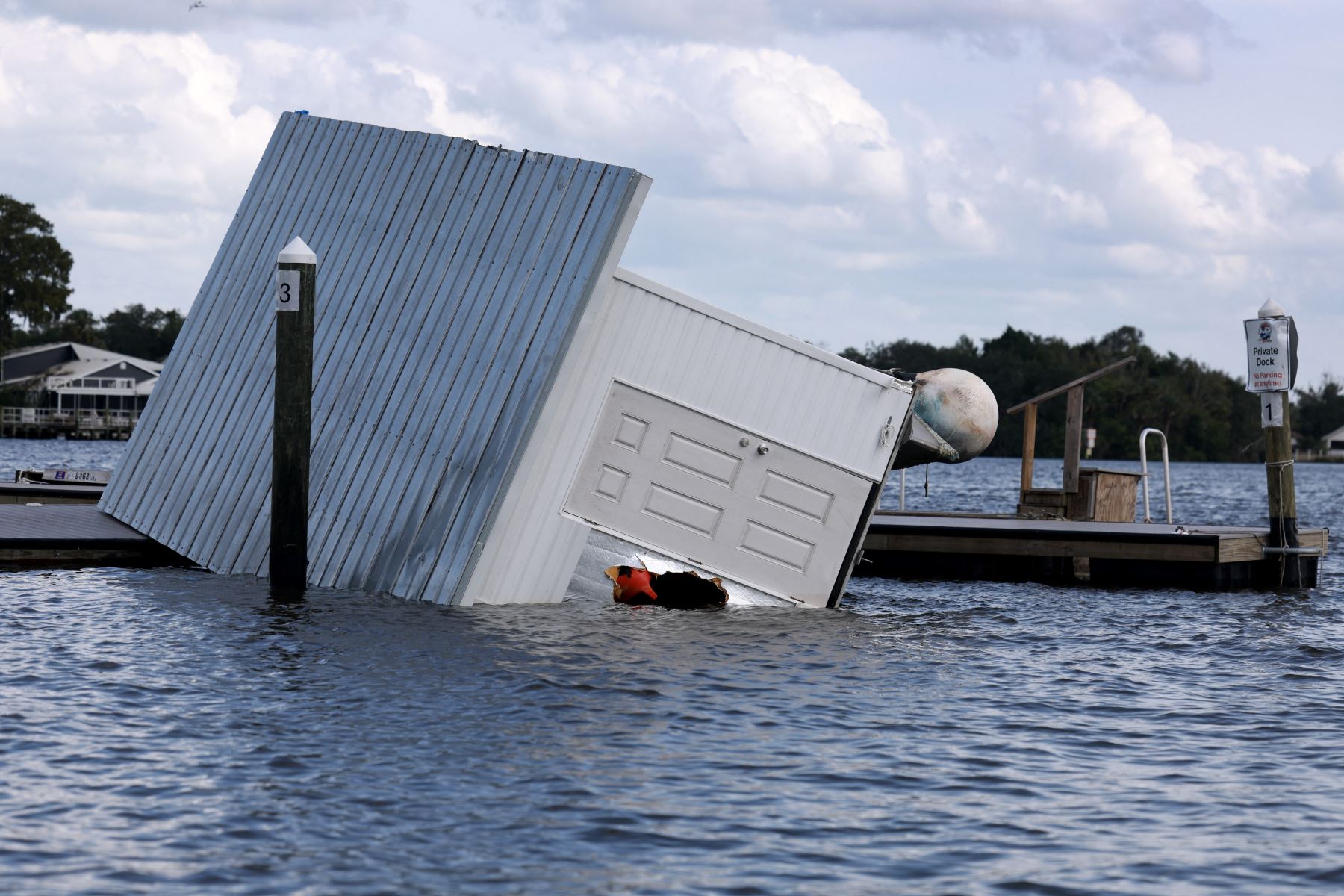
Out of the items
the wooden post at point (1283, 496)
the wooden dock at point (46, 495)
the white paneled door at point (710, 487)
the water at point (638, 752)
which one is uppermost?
the wooden post at point (1283, 496)

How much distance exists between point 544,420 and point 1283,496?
36.9 ft

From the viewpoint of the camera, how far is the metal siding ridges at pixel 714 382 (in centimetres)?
1705

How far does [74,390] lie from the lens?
4577 inches

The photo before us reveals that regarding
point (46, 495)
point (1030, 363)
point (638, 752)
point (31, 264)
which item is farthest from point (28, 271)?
point (638, 752)

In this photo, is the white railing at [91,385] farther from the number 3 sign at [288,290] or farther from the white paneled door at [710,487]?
the white paneled door at [710,487]

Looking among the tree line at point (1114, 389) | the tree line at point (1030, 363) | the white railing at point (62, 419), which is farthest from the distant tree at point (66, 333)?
the tree line at point (1114, 389)

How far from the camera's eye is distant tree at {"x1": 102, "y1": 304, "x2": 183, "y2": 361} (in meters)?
153

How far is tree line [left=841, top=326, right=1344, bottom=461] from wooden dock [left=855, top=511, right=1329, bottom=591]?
340ft

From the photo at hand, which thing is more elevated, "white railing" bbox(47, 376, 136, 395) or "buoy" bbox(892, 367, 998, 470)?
"white railing" bbox(47, 376, 136, 395)

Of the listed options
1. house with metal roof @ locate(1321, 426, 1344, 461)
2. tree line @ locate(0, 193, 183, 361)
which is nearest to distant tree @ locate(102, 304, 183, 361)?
tree line @ locate(0, 193, 183, 361)

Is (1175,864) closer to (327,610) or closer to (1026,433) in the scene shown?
(327,610)

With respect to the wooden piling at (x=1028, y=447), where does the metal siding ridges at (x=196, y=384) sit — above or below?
below

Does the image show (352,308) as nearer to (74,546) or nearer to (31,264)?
(74,546)

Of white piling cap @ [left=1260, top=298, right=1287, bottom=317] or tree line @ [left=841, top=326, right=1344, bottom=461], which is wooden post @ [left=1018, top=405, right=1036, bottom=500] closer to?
white piling cap @ [left=1260, top=298, right=1287, bottom=317]
